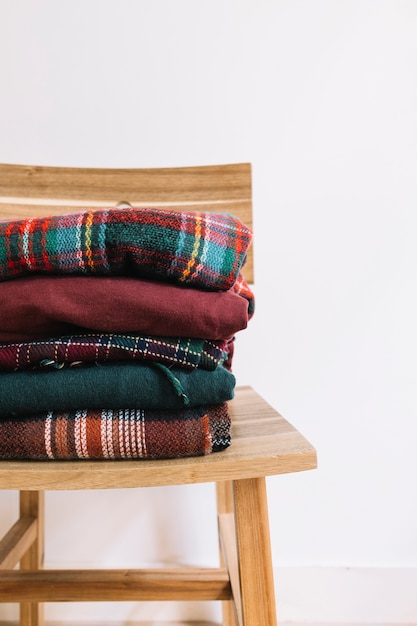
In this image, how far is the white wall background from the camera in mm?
953

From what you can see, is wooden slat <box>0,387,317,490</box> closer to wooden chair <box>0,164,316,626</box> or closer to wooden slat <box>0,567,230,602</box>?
wooden chair <box>0,164,316,626</box>

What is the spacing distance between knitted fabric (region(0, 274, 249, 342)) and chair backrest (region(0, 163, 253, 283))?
0.38 meters

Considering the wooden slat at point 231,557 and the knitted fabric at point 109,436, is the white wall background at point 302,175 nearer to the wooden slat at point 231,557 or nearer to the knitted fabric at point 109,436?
the wooden slat at point 231,557

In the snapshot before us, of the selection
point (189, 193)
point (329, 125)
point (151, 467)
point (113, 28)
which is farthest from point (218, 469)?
point (113, 28)

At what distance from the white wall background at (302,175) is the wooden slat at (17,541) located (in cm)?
17

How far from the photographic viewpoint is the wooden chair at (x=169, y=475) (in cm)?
38

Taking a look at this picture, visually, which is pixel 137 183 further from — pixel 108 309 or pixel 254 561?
pixel 254 561

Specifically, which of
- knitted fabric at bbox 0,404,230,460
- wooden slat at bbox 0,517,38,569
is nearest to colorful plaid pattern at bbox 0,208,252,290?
knitted fabric at bbox 0,404,230,460

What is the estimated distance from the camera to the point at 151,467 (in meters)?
0.39

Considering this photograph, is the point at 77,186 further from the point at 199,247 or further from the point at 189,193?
the point at 199,247

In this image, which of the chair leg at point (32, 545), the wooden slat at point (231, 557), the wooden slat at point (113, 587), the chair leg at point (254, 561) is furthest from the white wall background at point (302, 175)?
the chair leg at point (254, 561)

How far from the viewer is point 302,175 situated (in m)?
0.96

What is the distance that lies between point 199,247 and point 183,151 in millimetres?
611

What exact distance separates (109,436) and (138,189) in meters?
0.49
